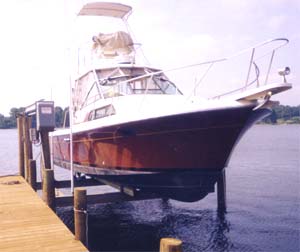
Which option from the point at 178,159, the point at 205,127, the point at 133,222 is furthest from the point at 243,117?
the point at 133,222

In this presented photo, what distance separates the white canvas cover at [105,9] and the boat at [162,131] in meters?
2.36

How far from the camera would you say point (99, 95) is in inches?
404

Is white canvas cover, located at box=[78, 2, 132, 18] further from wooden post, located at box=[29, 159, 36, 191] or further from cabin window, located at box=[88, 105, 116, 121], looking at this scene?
wooden post, located at box=[29, 159, 36, 191]

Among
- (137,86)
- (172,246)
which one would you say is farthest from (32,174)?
(172,246)

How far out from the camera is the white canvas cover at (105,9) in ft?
38.3

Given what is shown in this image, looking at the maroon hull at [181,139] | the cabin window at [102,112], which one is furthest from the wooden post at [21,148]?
the maroon hull at [181,139]

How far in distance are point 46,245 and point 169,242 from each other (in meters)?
2.61

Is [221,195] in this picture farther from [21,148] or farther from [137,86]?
[21,148]

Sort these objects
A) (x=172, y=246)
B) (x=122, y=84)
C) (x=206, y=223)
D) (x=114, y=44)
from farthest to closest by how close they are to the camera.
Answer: (x=206, y=223) < (x=114, y=44) < (x=122, y=84) < (x=172, y=246)

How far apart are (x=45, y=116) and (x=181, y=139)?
4178 millimetres

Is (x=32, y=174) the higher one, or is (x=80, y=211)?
(x=32, y=174)

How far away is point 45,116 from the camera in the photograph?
10.1 m

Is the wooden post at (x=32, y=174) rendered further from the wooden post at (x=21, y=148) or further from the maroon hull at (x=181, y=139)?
the maroon hull at (x=181, y=139)

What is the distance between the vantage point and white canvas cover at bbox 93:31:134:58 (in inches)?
456
